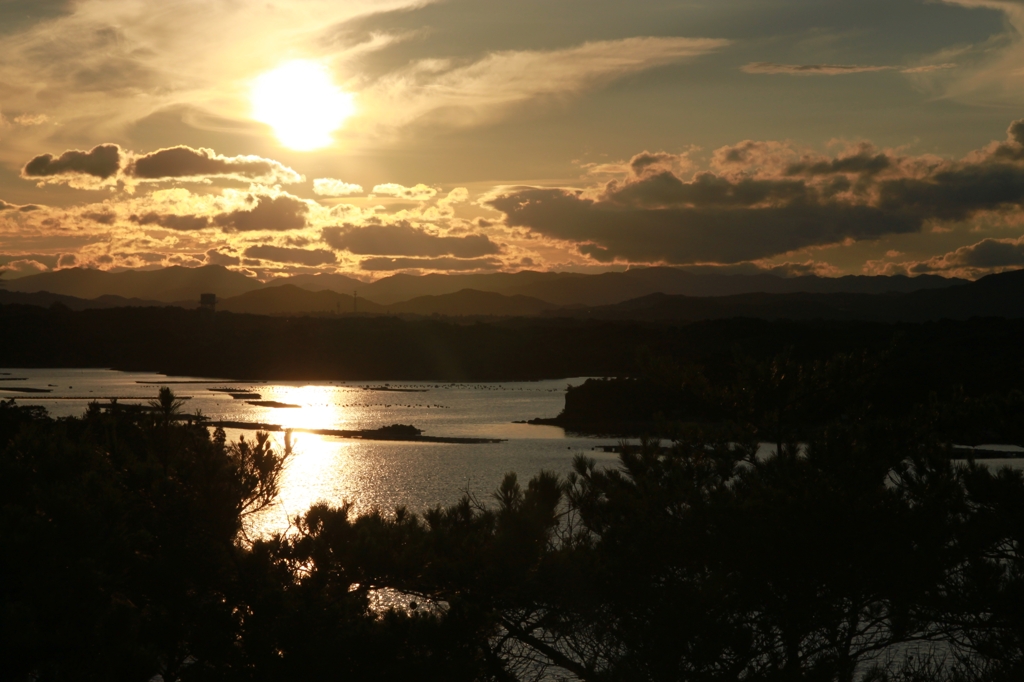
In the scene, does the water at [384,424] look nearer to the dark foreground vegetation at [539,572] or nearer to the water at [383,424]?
the water at [383,424]

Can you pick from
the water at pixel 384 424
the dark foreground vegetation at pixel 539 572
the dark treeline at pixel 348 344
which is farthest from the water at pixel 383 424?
the dark treeline at pixel 348 344

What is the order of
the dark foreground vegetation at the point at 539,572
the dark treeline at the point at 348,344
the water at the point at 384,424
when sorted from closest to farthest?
1. the dark foreground vegetation at the point at 539,572
2. the water at the point at 384,424
3. the dark treeline at the point at 348,344

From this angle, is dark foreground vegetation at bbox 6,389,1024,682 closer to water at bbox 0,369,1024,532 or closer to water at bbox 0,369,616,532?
water at bbox 0,369,1024,532

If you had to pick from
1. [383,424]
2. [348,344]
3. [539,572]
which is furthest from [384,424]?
[348,344]

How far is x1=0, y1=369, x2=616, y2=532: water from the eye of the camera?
39.4 m

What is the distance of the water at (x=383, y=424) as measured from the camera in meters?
39.4

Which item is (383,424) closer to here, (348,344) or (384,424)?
(384,424)

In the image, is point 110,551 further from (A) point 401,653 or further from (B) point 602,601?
(B) point 602,601

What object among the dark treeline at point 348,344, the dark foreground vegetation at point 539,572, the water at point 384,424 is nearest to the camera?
the dark foreground vegetation at point 539,572

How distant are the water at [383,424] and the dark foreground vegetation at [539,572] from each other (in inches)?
67.2

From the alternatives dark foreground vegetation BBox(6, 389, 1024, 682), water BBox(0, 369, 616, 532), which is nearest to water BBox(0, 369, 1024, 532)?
water BBox(0, 369, 616, 532)

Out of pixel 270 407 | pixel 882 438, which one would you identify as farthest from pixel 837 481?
Answer: pixel 270 407

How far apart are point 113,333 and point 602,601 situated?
174850 millimetres

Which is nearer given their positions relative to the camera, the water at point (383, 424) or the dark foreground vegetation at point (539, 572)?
the dark foreground vegetation at point (539, 572)
